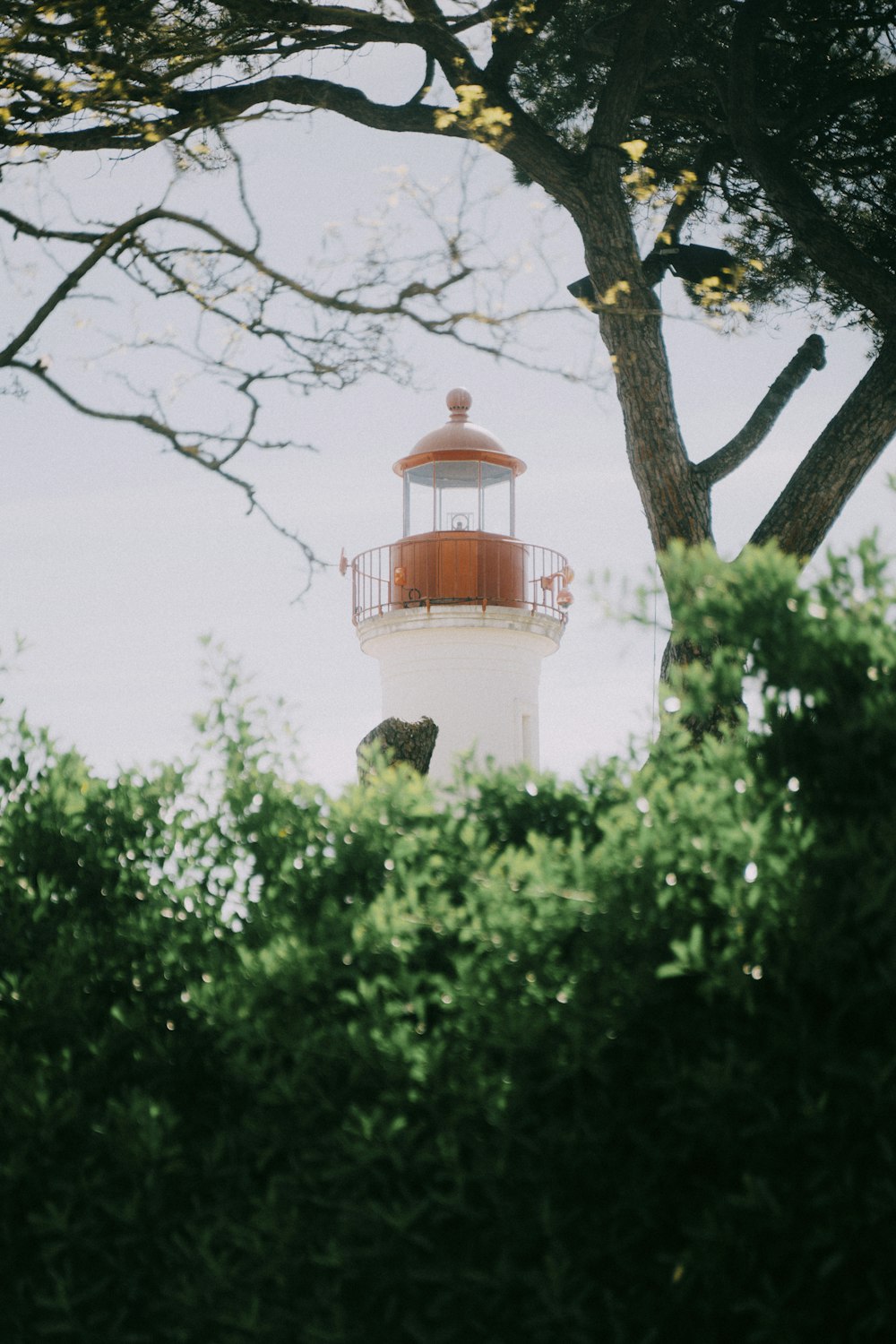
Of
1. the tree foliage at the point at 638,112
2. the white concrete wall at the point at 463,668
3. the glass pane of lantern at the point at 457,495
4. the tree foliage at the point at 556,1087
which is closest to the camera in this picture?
the tree foliage at the point at 556,1087

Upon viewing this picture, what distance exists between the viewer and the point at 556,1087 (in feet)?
8.57

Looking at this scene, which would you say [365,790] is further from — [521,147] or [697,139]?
[697,139]

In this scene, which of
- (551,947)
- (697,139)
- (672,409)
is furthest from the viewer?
(697,139)

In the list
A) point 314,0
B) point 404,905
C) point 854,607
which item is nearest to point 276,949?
point 404,905

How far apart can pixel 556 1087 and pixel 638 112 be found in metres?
9.02

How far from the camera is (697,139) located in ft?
34.4

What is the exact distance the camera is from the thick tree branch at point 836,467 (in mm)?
8602

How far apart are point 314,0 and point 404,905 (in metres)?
8.01

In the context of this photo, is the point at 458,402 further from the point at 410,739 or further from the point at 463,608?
the point at 410,739

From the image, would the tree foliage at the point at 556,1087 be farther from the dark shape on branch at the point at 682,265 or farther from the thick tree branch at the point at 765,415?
the dark shape on branch at the point at 682,265

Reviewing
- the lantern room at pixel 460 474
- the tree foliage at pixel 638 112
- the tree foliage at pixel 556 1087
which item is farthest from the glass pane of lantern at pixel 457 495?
the tree foliage at pixel 556 1087

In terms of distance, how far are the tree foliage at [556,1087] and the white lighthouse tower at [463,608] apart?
15.2 m

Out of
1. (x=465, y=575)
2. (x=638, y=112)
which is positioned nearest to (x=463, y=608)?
(x=465, y=575)

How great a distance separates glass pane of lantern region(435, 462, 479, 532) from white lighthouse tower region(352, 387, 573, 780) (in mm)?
13
